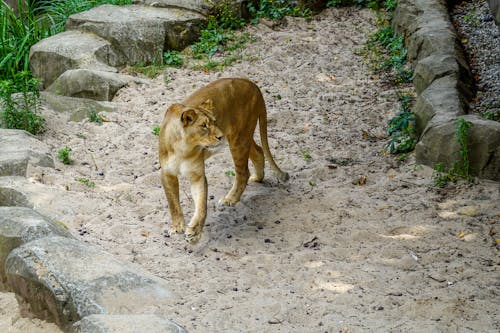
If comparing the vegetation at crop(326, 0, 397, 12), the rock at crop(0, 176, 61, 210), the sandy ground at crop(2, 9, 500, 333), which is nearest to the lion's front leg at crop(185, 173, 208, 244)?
the sandy ground at crop(2, 9, 500, 333)

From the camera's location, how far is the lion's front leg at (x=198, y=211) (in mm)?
5770

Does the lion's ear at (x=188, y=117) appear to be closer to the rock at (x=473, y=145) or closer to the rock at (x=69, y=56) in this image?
the rock at (x=473, y=145)

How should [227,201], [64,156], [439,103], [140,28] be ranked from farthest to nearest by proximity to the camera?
[140,28] < [64,156] < [439,103] < [227,201]

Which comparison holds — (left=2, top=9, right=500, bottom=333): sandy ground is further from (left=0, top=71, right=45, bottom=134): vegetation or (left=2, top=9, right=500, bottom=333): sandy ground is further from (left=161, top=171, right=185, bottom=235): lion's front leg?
(left=0, top=71, right=45, bottom=134): vegetation

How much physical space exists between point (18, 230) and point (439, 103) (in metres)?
4.14

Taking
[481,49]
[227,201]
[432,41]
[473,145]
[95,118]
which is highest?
[432,41]

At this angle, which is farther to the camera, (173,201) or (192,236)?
(173,201)

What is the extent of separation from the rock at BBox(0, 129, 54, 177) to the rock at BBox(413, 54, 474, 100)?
3.96 m

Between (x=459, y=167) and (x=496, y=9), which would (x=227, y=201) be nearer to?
(x=459, y=167)

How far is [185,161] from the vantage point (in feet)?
19.2

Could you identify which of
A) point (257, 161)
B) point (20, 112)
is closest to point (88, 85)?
point (20, 112)

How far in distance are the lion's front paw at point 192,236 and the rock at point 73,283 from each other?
0.85 metres

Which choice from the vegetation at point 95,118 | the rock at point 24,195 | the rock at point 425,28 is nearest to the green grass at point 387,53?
the rock at point 425,28

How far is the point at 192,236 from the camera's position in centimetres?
577
